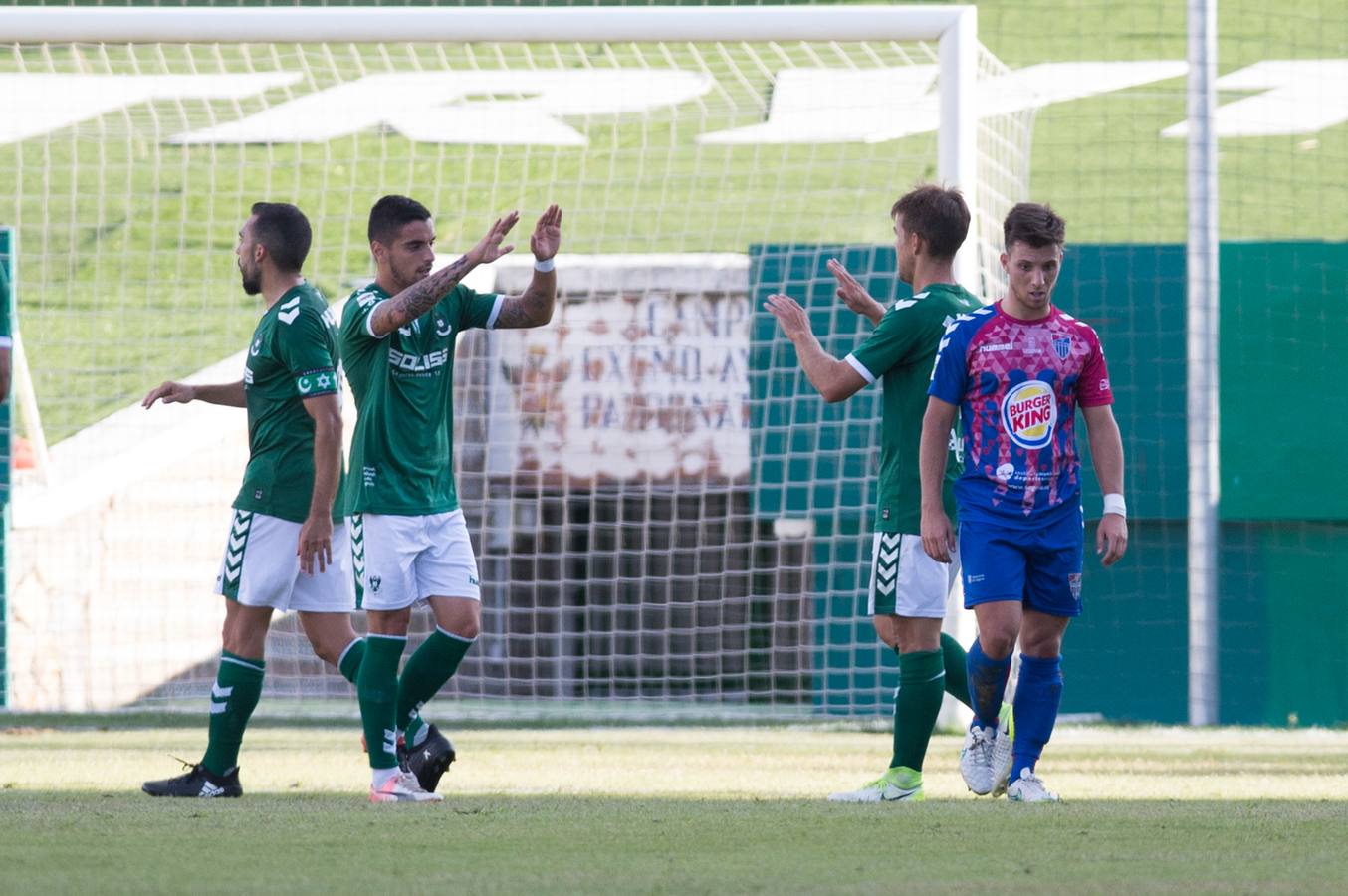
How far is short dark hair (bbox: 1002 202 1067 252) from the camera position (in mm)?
5465

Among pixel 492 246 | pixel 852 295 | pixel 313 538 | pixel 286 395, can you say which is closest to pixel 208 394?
pixel 286 395

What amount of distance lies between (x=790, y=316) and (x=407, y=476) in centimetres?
120

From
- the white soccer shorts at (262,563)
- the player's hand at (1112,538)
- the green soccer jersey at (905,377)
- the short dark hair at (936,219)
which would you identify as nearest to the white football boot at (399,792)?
the white soccer shorts at (262,563)

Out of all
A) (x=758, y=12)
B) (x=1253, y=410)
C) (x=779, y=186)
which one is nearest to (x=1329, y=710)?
(x=1253, y=410)

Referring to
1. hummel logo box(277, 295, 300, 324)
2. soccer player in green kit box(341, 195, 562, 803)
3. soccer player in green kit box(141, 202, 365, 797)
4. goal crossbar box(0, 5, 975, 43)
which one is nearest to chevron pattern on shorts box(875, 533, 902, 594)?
soccer player in green kit box(341, 195, 562, 803)

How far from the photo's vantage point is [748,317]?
11625 mm

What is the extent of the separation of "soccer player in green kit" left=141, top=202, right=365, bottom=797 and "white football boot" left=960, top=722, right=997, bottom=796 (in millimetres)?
1844

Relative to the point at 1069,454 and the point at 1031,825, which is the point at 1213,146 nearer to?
the point at 1069,454

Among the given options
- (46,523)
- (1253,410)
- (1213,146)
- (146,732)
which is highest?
(1213,146)

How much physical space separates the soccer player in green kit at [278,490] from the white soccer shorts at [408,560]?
0.13 meters

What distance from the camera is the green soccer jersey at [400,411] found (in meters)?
5.66

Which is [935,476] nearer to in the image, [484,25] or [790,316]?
[790,316]

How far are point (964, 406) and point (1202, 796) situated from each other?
1475mm

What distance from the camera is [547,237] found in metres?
5.84
